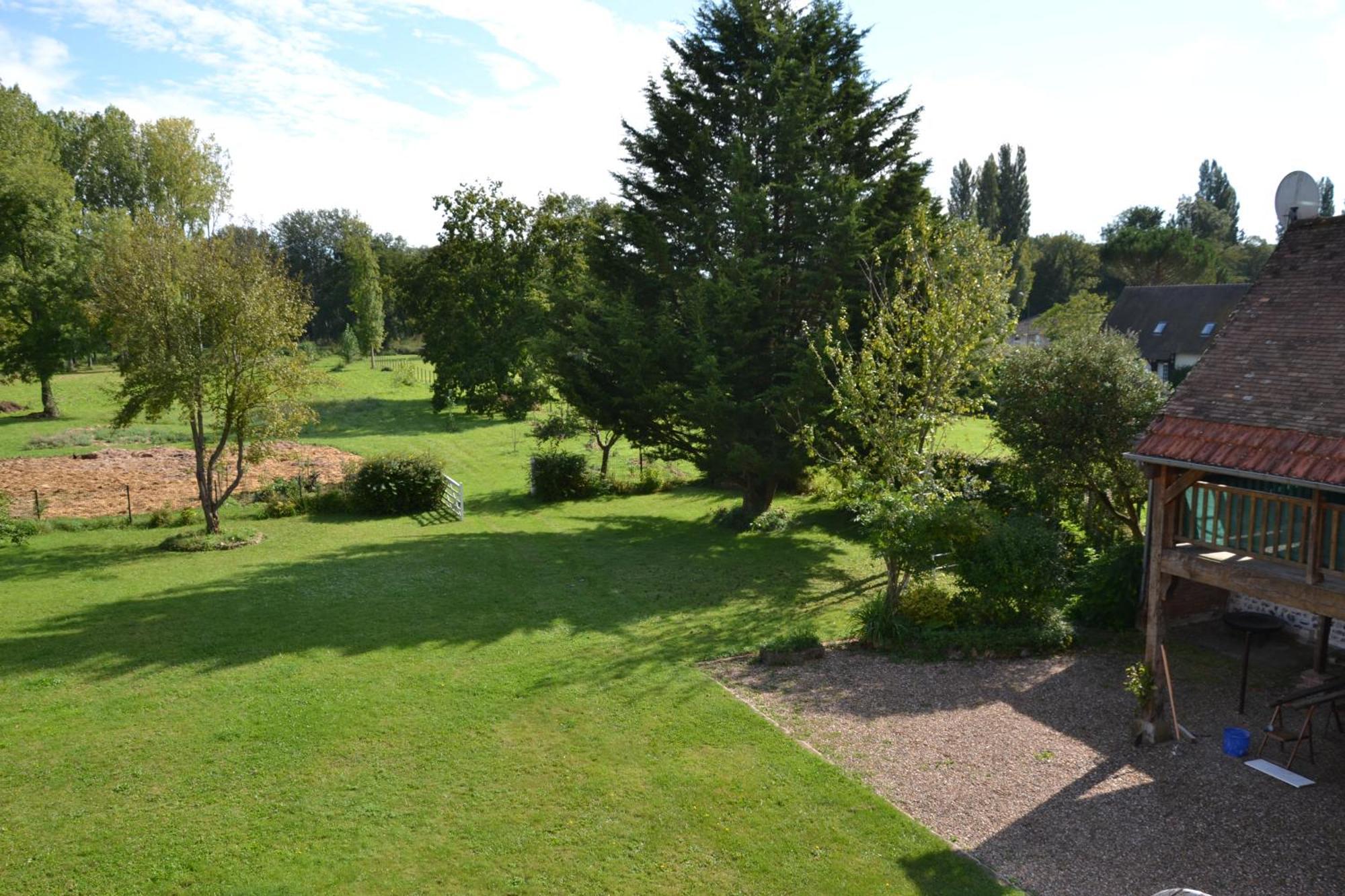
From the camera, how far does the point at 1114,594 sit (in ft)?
45.7

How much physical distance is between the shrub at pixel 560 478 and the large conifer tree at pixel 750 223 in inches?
195

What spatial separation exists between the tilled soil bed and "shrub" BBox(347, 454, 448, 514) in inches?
66.4

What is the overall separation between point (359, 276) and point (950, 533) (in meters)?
52.0

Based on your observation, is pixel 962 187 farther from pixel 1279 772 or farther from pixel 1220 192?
pixel 1279 772

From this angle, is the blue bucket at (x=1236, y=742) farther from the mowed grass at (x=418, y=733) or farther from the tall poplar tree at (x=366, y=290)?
the tall poplar tree at (x=366, y=290)

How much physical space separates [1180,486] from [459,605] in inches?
455

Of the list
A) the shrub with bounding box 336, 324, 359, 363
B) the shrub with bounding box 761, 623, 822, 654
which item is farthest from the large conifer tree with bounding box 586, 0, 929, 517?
the shrub with bounding box 336, 324, 359, 363

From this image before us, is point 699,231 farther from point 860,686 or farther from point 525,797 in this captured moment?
point 525,797

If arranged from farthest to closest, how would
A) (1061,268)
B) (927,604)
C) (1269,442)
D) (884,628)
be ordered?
(1061,268) < (927,604) < (884,628) < (1269,442)

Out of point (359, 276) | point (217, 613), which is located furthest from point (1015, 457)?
point (359, 276)

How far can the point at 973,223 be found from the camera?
21.5 metres

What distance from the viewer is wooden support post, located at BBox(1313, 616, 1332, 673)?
452 inches

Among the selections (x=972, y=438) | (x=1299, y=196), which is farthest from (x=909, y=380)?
(x=972, y=438)

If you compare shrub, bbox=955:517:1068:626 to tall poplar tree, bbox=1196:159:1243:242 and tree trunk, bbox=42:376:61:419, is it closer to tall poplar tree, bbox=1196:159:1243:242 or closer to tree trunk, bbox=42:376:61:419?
tree trunk, bbox=42:376:61:419
